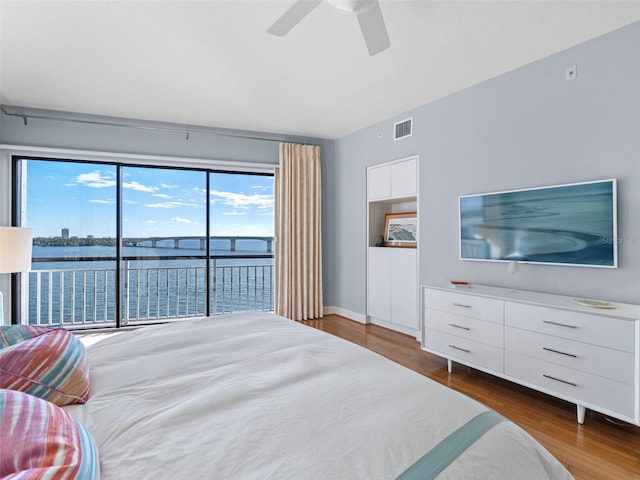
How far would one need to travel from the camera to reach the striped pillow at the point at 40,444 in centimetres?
69

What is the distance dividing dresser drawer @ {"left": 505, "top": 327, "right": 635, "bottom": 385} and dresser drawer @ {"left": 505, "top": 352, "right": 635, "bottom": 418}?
3 cm

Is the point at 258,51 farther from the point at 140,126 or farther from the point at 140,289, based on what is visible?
the point at 140,289

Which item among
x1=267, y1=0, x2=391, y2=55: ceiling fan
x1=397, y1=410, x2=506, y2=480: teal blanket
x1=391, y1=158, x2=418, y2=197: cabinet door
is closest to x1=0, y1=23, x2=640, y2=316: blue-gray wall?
x1=391, y1=158, x2=418, y2=197: cabinet door

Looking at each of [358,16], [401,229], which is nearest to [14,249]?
[358,16]

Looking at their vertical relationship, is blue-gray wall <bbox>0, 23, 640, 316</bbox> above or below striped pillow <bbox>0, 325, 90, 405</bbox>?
above

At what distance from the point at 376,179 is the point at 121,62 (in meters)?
2.99

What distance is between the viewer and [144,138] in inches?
176

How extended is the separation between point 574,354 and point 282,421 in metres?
2.11

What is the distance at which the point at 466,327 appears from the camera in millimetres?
2969

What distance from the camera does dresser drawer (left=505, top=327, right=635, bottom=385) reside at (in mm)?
2062

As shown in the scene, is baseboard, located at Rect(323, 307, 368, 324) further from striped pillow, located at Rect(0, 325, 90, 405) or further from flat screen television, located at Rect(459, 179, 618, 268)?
striped pillow, located at Rect(0, 325, 90, 405)

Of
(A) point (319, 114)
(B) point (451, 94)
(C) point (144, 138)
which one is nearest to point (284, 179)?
(A) point (319, 114)

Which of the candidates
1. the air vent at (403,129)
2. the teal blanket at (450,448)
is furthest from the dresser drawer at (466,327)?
the air vent at (403,129)

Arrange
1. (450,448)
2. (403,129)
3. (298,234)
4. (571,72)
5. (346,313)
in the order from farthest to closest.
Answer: (346,313), (298,234), (403,129), (571,72), (450,448)
